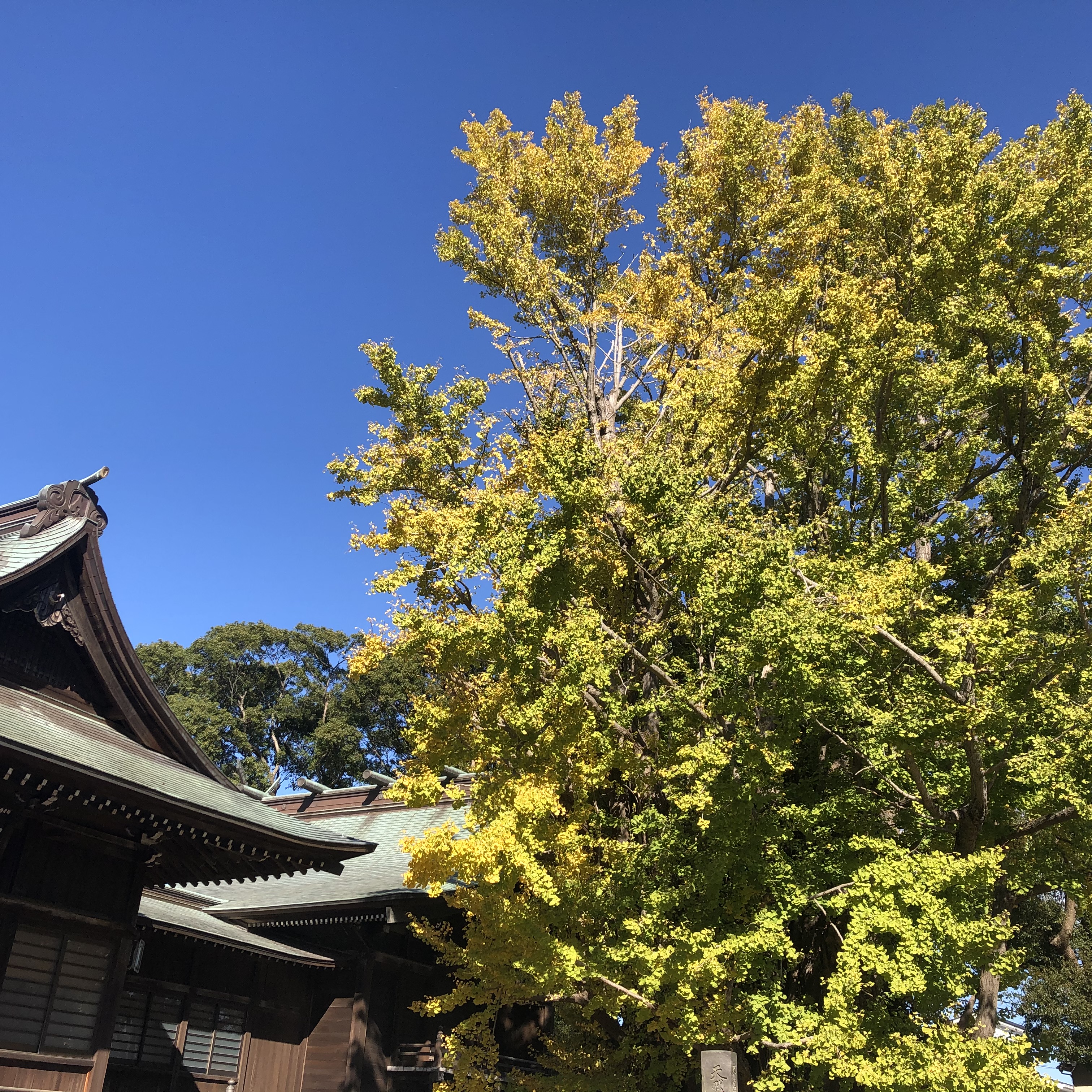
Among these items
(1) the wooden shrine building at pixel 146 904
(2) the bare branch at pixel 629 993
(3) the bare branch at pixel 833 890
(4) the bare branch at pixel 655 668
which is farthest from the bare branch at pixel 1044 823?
(1) the wooden shrine building at pixel 146 904

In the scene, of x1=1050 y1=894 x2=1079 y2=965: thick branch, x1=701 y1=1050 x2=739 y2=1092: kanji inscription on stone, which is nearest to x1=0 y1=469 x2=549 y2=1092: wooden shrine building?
x1=701 y1=1050 x2=739 y2=1092: kanji inscription on stone

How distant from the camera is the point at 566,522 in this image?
34.8 ft

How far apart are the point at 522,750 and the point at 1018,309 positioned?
1013cm

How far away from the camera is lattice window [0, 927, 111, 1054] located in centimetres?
820

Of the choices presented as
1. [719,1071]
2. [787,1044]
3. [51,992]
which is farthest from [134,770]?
[787,1044]

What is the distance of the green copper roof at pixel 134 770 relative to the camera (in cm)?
782

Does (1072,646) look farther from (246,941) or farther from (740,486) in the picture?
(246,941)

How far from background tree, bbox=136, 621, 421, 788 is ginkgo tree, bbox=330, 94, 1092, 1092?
30.5 metres

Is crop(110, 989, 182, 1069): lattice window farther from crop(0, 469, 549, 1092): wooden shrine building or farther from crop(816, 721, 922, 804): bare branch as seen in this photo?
crop(816, 721, 922, 804): bare branch

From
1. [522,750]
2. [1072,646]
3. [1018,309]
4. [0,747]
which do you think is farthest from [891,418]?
[0,747]

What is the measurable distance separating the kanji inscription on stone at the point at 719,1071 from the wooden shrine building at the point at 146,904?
4.12 metres

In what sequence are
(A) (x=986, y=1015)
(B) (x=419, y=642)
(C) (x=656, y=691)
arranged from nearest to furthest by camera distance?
(B) (x=419, y=642) → (C) (x=656, y=691) → (A) (x=986, y=1015)

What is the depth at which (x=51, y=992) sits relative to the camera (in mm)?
8523

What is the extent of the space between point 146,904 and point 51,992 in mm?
3328
